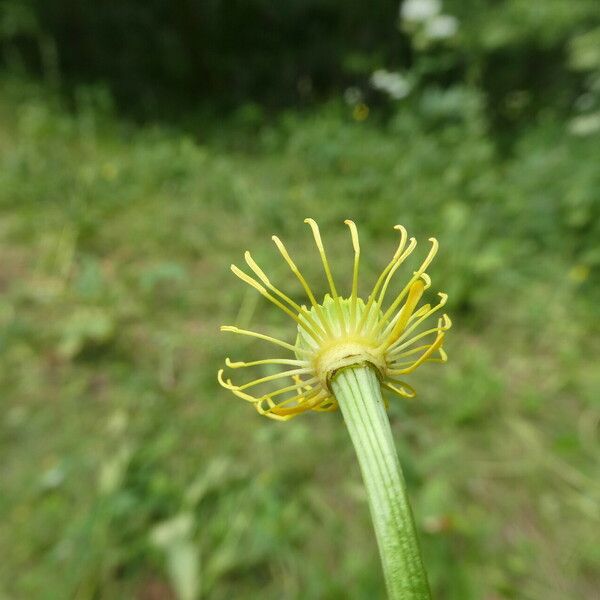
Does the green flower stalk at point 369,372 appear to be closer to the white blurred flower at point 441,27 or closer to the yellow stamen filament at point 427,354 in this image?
the yellow stamen filament at point 427,354

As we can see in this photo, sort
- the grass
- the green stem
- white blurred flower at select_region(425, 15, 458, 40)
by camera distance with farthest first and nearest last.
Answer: white blurred flower at select_region(425, 15, 458, 40), the grass, the green stem

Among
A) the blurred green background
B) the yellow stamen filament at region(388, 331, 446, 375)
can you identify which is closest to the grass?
the blurred green background

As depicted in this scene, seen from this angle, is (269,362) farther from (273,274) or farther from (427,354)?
(273,274)

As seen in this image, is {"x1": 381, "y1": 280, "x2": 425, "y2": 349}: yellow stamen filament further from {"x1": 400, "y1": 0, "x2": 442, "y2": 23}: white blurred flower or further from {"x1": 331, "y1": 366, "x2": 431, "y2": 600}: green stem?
{"x1": 400, "y1": 0, "x2": 442, "y2": 23}: white blurred flower

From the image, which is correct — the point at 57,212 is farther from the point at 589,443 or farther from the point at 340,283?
the point at 589,443

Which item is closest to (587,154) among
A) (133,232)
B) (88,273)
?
(133,232)

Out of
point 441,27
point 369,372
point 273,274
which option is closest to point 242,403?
point 273,274
